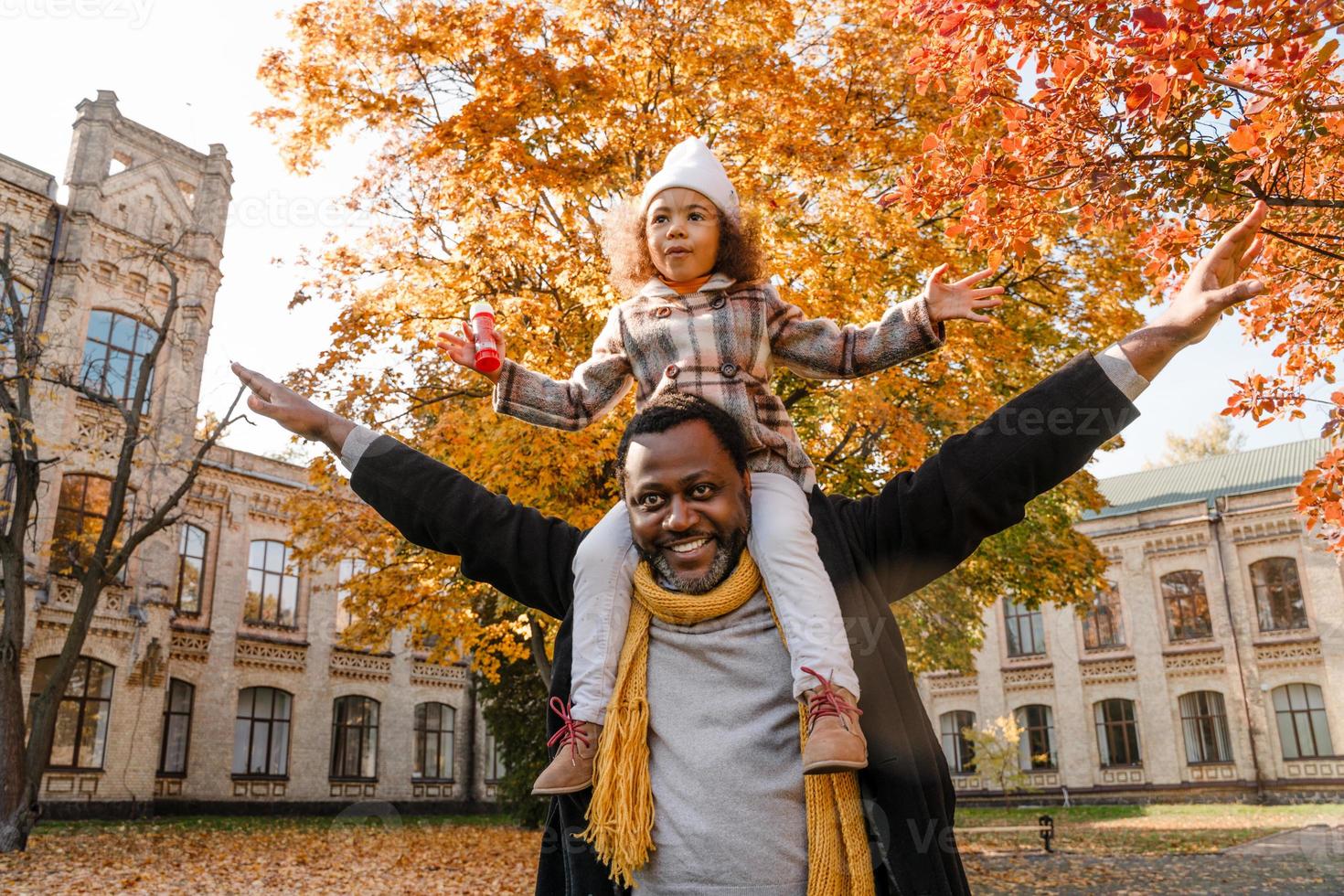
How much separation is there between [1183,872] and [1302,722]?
66.9 feet

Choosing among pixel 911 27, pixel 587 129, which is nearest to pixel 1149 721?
pixel 911 27

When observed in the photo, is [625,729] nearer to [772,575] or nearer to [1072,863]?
[772,575]

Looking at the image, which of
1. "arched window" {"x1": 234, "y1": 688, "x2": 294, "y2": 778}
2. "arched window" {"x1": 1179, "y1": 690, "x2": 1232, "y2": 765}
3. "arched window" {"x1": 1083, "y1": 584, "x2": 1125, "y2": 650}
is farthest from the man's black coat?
"arched window" {"x1": 1083, "y1": 584, "x2": 1125, "y2": 650}

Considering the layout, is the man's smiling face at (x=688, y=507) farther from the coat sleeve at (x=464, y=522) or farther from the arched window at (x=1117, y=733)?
the arched window at (x=1117, y=733)

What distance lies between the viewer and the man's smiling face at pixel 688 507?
2100 mm

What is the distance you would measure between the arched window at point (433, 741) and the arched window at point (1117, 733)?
21625 millimetres

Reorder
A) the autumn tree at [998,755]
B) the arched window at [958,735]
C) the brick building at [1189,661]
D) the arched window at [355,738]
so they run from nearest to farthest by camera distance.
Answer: the autumn tree at [998,755], the arched window at [355,738], the brick building at [1189,661], the arched window at [958,735]

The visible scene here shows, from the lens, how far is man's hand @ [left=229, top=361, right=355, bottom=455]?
2258mm

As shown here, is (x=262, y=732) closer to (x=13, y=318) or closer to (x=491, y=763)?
(x=491, y=763)

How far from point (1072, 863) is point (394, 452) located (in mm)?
15946

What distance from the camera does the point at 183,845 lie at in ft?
54.1

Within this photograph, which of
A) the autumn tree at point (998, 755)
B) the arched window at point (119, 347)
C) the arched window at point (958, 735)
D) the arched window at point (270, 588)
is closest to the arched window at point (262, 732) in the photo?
the arched window at point (270, 588)

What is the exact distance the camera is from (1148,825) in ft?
74.7

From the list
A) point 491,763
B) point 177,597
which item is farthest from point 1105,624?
point 177,597
